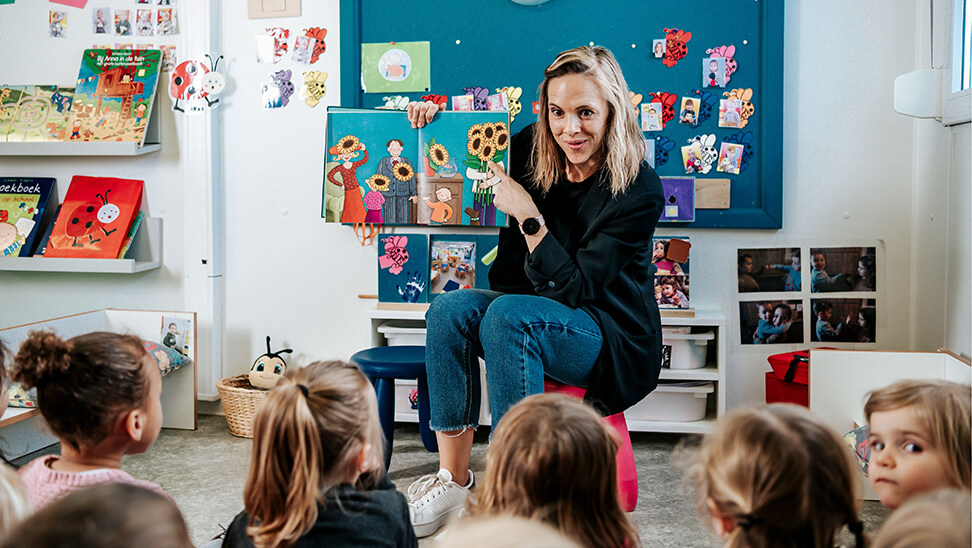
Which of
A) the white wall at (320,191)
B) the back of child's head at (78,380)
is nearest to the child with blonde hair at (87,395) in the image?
the back of child's head at (78,380)

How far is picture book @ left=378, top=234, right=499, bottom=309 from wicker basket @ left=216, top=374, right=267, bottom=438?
0.50 meters

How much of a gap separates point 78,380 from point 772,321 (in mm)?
2135

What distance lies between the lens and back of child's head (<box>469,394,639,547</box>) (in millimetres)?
1073

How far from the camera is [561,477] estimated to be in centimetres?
108

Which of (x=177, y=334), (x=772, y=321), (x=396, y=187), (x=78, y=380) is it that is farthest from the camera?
(x=177, y=334)

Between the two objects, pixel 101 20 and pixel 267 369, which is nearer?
pixel 267 369

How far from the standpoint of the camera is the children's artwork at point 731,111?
8.76ft

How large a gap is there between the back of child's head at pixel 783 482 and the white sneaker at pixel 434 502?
103 cm

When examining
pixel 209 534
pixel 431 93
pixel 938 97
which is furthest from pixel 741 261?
pixel 209 534

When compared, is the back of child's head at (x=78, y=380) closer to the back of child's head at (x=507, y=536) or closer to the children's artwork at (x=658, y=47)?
the back of child's head at (x=507, y=536)

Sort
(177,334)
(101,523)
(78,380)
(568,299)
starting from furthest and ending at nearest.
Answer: (177,334), (568,299), (78,380), (101,523)

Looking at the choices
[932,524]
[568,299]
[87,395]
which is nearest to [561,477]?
[932,524]

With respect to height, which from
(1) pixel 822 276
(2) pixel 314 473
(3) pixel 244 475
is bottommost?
(3) pixel 244 475

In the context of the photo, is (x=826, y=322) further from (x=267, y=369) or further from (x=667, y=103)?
(x=267, y=369)
